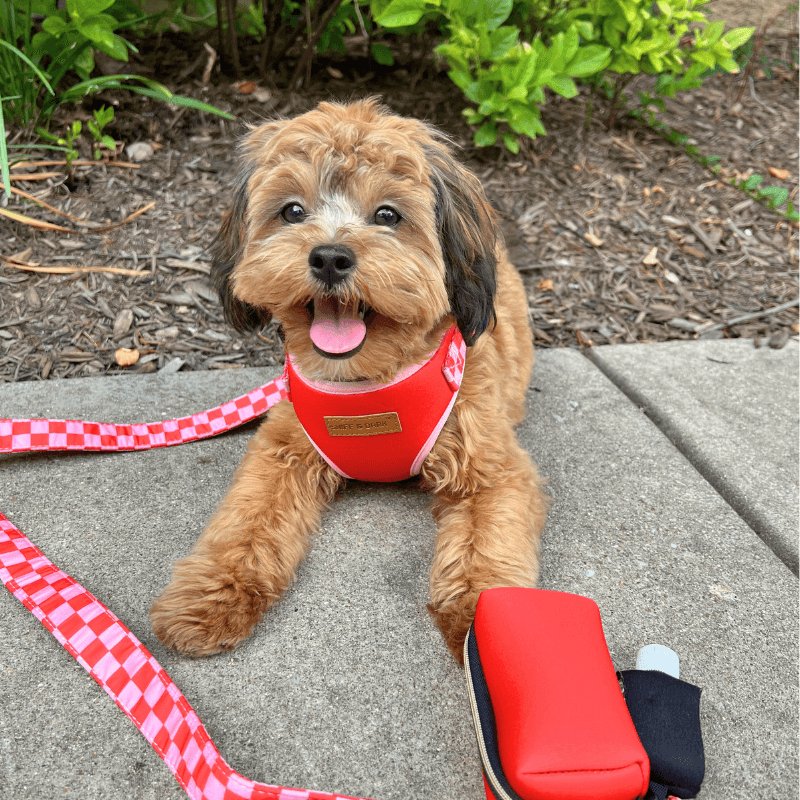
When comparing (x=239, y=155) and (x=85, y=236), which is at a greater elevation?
(x=239, y=155)

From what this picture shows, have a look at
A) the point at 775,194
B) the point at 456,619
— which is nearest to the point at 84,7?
the point at 456,619

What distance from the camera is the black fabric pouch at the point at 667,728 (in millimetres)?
1616

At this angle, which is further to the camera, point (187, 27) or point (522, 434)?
point (187, 27)

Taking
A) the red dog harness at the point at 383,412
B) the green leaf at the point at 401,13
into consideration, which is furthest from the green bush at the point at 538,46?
the red dog harness at the point at 383,412

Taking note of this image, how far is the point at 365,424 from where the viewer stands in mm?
2447

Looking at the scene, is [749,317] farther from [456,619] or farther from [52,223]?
[52,223]

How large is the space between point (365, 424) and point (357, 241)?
2.05 feet

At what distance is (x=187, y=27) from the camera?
16.3 feet

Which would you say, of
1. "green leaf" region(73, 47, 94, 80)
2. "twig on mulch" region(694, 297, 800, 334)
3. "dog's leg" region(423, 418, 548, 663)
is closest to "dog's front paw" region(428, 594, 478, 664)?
"dog's leg" region(423, 418, 548, 663)

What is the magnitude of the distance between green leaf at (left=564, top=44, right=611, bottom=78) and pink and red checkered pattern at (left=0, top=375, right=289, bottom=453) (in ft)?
8.78

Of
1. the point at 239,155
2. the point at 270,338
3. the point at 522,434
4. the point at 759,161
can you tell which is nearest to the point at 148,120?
the point at 270,338

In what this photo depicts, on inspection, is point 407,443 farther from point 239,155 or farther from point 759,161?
point 759,161

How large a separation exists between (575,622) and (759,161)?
486 cm

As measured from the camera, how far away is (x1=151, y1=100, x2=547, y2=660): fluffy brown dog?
2152mm
